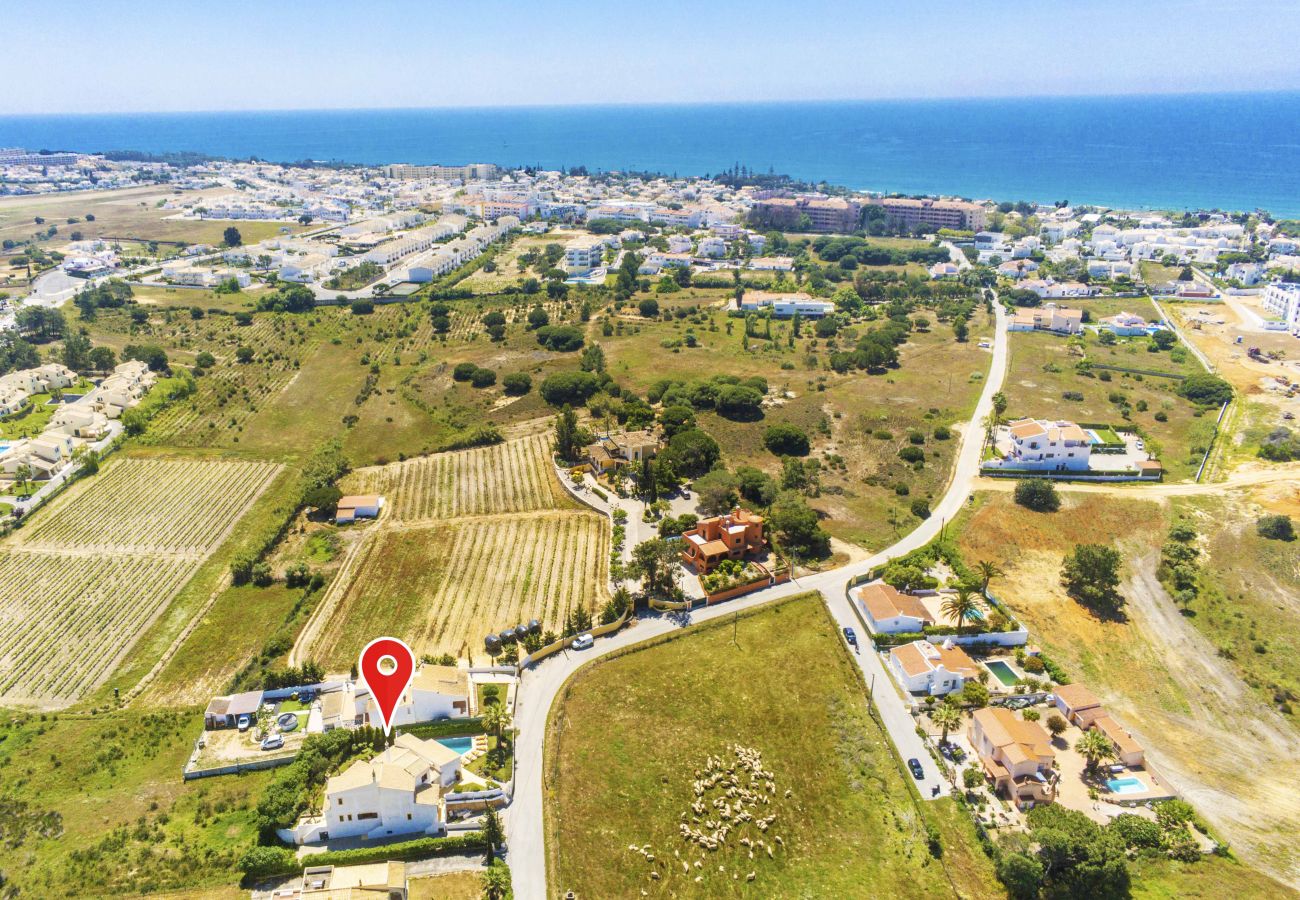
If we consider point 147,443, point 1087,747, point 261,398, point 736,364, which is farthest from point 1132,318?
point 147,443

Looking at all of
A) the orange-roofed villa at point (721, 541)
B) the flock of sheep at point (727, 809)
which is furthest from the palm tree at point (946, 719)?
the orange-roofed villa at point (721, 541)

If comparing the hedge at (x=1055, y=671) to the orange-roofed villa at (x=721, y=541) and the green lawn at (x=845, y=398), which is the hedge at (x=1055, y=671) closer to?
the green lawn at (x=845, y=398)

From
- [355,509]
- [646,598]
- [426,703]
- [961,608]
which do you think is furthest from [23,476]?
[961,608]

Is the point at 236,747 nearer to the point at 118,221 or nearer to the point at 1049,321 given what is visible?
the point at 1049,321

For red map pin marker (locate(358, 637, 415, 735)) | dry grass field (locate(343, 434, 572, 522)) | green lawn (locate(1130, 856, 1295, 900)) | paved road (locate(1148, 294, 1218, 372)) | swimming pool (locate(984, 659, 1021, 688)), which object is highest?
red map pin marker (locate(358, 637, 415, 735))

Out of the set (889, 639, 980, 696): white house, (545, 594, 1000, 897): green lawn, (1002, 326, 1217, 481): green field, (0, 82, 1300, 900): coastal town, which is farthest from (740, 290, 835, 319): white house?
(889, 639, 980, 696): white house

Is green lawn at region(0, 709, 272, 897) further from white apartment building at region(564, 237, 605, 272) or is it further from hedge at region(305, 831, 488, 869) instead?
white apartment building at region(564, 237, 605, 272)

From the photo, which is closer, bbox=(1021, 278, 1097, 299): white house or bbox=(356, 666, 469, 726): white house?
bbox=(356, 666, 469, 726): white house
